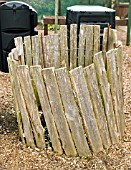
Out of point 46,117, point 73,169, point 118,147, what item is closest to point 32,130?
point 46,117

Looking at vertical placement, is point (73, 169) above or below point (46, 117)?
below

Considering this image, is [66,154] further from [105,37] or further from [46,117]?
[105,37]

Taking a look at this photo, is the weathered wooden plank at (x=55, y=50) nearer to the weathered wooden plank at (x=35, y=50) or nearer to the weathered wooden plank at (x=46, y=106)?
the weathered wooden plank at (x=35, y=50)

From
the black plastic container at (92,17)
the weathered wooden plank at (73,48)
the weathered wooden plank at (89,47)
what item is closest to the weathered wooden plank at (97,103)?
the weathered wooden plank at (89,47)

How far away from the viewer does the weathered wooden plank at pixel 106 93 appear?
2816 millimetres

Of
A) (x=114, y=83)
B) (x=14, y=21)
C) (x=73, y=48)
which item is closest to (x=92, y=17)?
(x=14, y=21)

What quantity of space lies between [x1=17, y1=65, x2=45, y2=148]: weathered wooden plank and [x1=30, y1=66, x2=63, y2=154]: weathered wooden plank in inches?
2.7

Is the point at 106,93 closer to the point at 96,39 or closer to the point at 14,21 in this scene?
the point at 96,39

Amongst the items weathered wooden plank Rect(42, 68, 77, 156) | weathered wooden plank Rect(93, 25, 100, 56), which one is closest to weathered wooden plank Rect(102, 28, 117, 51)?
weathered wooden plank Rect(93, 25, 100, 56)

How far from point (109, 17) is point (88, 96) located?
366cm

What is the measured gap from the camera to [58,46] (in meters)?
3.85

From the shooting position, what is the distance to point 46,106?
285 centimetres

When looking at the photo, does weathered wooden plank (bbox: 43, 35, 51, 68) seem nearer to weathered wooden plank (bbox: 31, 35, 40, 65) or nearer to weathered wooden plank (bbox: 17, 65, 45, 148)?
weathered wooden plank (bbox: 31, 35, 40, 65)

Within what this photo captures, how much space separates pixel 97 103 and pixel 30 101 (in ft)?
1.95
